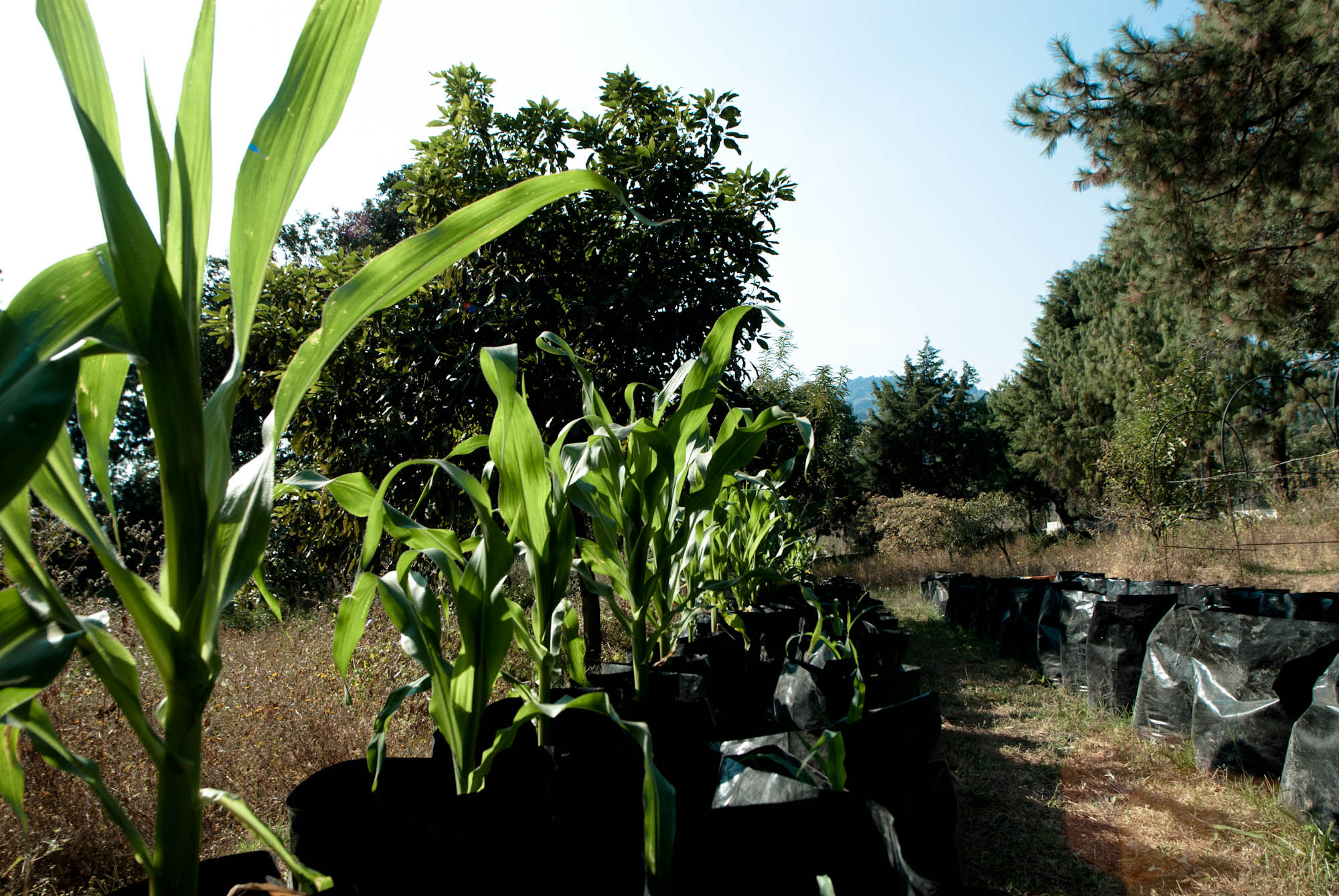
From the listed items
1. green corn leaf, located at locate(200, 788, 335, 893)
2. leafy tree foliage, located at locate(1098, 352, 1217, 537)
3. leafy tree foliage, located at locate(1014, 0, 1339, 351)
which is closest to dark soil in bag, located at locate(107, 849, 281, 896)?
green corn leaf, located at locate(200, 788, 335, 893)

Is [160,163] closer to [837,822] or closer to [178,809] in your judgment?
[178,809]

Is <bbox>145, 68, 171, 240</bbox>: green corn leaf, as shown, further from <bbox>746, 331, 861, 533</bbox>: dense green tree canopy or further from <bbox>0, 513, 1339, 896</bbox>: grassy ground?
<bbox>746, 331, 861, 533</bbox>: dense green tree canopy

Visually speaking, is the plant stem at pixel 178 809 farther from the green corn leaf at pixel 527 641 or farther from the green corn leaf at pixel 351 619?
the green corn leaf at pixel 527 641

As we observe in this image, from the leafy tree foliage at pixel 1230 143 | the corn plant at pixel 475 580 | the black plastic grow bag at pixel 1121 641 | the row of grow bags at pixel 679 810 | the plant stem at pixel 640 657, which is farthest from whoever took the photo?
the leafy tree foliage at pixel 1230 143

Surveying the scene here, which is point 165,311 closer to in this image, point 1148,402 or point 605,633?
point 605,633

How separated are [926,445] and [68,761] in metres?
27.9

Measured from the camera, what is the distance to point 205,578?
0.51m

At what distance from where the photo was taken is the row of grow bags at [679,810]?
0.73 metres

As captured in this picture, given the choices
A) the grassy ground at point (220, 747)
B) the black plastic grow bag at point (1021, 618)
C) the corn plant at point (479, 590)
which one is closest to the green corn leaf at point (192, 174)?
the corn plant at point (479, 590)

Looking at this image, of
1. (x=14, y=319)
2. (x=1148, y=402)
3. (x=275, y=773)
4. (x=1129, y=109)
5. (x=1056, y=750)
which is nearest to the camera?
(x=14, y=319)

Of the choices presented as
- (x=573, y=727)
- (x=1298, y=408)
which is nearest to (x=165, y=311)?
(x=573, y=727)

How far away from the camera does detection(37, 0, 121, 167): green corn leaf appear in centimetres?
44

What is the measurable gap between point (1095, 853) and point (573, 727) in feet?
5.37

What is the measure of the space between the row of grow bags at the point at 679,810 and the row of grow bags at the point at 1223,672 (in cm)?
139
